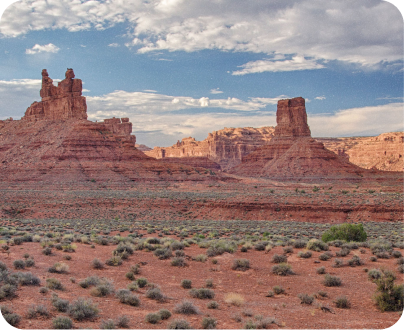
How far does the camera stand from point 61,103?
273 ft

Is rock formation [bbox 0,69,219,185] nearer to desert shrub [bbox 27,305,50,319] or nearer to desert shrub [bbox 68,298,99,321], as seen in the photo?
desert shrub [bbox 68,298,99,321]

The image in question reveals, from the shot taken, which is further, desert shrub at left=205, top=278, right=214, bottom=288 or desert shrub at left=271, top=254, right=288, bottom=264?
desert shrub at left=271, top=254, right=288, bottom=264

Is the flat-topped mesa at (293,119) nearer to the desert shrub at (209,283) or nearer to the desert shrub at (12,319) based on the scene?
the desert shrub at (209,283)

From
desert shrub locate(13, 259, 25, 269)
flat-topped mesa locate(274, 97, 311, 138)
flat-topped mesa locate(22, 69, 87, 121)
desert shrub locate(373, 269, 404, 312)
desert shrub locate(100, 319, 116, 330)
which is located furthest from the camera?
flat-topped mesa locate(274, 97, 311, 138)

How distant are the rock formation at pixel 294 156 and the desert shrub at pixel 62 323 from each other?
77765 mm

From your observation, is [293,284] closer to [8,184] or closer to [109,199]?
[109,199]

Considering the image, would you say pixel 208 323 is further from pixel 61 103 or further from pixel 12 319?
pixel 61 103

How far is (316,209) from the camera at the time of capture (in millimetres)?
33594

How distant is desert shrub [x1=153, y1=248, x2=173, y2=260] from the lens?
1298cm

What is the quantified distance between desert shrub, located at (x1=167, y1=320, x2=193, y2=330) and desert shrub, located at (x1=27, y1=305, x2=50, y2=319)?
241 cm

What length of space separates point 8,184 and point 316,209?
156 feet

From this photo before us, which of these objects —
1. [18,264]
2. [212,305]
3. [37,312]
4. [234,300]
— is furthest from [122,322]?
[18,264]

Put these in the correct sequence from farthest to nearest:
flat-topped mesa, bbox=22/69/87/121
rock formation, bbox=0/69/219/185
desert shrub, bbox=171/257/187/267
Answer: flat-topped mesa, bbox=22/69/87/121 < rock formation, bbox=0/69/219/185 < desert shrub, bbox=171/257/187/267

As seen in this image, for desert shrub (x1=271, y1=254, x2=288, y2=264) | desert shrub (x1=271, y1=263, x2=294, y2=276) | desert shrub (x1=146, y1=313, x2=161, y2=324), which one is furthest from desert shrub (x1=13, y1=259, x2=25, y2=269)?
desert shrub (x1=271, y1=254, x2=288, y2=264)
